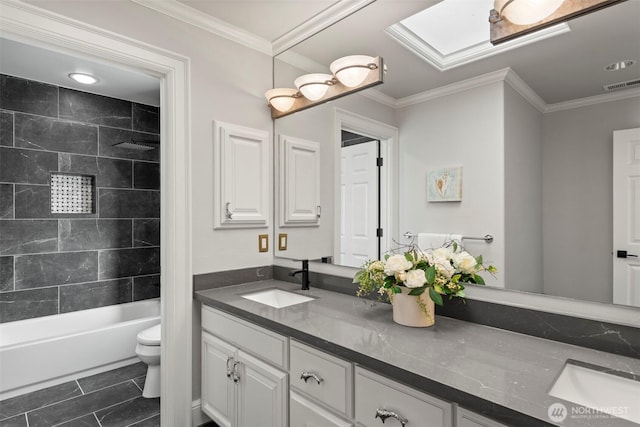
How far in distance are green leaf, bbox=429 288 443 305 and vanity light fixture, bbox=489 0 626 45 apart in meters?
1.01

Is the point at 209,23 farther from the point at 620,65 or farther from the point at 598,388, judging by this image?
the point at 598,388

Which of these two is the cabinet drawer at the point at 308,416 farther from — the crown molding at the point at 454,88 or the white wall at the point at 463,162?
the crown molding at the point at 454,88

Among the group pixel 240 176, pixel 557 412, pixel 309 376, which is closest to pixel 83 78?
pixel 240 176

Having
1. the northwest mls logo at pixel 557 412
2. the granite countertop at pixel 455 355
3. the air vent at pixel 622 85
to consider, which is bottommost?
the granite countertop at pixel 455 355

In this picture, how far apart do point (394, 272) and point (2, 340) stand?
10.6 feet

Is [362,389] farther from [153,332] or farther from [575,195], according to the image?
[153,332]

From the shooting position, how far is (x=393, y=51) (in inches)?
69.1

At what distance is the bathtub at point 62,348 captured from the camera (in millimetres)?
2389

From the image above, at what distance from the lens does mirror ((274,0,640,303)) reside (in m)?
1.16

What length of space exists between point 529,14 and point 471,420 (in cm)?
136

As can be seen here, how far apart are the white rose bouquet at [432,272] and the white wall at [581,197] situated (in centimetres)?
26

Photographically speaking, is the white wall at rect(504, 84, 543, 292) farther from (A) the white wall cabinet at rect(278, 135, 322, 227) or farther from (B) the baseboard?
(B) the baseboard

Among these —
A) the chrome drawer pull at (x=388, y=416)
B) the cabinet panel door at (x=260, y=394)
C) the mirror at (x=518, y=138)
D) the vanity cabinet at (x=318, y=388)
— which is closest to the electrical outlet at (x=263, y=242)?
the cabinet panel door at (x=260, y=394)

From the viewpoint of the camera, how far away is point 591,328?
1.12 m
